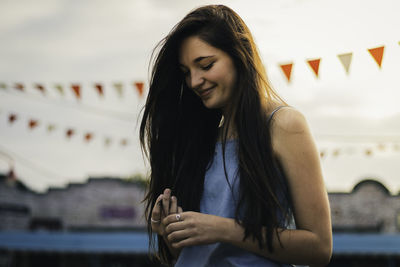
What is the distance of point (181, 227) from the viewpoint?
64.6 inches

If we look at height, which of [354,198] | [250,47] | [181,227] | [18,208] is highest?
[250,47]

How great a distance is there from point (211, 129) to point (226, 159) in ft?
1.03

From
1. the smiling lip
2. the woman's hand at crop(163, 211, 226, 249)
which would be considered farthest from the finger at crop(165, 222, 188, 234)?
the smiling lip

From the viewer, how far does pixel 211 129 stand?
2143mm

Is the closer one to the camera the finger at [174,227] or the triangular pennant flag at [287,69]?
the finger at [174,227]

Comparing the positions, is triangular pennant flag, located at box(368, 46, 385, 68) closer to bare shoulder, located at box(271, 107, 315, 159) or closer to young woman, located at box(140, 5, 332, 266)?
young woman, located at box(140, 5, 332, 266)

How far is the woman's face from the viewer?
183 centimetres

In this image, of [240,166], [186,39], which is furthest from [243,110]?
Result: [186,39]

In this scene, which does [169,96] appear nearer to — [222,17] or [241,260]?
[222,17]

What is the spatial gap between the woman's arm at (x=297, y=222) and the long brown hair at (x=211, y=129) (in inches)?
1.8

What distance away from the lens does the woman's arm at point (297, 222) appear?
5.31 feet

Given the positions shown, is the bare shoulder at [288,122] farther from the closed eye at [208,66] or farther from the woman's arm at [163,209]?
the woman's arm at [163,209]

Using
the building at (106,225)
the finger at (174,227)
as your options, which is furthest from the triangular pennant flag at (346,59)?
the building at (106,225)

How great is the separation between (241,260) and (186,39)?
88 cm
